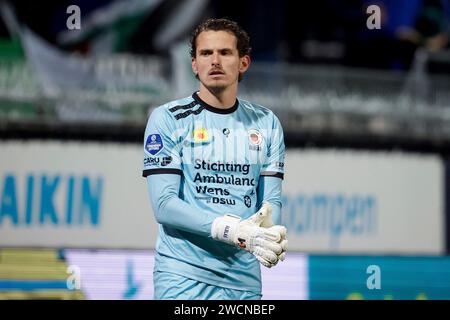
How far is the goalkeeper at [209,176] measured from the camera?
4406mm

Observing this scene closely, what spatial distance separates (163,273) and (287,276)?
2967mm

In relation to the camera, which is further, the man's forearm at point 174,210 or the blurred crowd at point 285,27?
the blurred crowd at point 285,27

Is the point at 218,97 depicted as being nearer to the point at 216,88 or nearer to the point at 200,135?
Result: the point at 216,88

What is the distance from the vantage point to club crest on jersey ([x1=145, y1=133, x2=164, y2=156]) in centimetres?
442

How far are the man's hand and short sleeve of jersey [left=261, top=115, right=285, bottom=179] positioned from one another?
36cm

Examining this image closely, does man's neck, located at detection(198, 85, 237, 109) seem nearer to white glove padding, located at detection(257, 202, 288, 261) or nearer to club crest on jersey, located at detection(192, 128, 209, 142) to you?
club crest on jersey, located at detection(192, 128, 209, 142)

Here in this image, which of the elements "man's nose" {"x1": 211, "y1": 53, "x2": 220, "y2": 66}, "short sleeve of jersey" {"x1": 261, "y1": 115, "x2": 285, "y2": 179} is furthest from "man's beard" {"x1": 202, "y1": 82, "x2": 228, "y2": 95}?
"short sleeve of jersey" {"x1": 261, "y1": 115, "x2": 285, "y2": 179}

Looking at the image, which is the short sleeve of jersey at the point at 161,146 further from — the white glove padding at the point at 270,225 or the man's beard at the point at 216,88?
the white glove padding at the point at 270,225

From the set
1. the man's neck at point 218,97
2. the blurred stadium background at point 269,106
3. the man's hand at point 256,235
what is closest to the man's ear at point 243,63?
the man's neck at point 218,97

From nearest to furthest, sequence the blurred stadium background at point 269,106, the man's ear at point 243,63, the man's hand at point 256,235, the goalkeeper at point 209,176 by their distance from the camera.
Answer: the man's hand at point 256,235, the goalkeeper at point 209,176, the man's ear at point 243,63, the blurred stadium background at point 269,106

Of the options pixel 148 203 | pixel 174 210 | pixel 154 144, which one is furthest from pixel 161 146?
pixel 148 203
